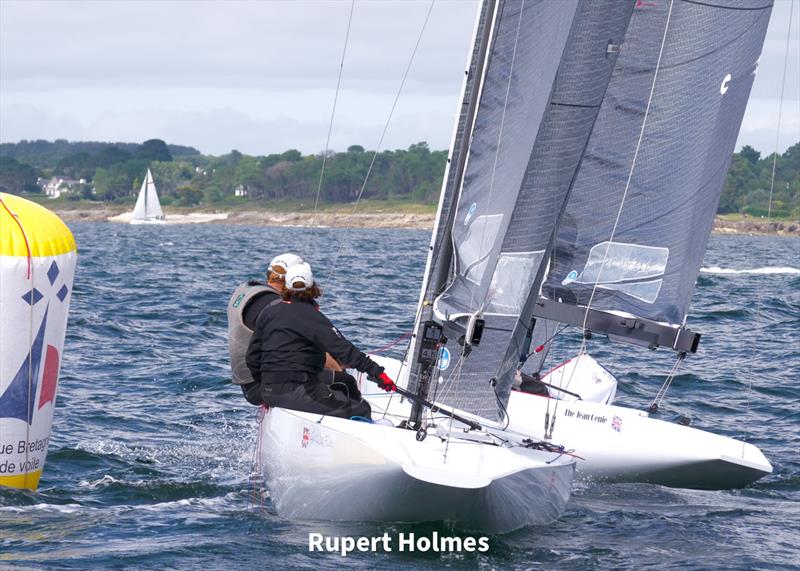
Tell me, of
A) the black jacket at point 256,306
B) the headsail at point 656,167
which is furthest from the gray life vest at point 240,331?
the headsail at point 656,167

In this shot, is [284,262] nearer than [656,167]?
Yes

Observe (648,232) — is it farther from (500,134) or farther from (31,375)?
(31,375)

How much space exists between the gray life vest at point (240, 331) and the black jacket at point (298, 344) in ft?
1.23

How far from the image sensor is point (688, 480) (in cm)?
866

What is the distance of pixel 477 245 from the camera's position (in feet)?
23.6

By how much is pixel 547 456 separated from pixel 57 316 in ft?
9.23

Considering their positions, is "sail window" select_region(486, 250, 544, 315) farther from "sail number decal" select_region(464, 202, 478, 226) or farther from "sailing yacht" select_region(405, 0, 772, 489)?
"sailing yacht" select_region(405, 0, 772, 489)

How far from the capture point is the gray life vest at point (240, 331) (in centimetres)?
750

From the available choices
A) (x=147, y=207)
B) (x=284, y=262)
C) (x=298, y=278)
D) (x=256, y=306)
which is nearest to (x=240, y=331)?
(x=256, y=306)

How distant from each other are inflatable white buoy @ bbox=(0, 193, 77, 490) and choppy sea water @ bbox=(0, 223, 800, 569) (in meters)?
0.27

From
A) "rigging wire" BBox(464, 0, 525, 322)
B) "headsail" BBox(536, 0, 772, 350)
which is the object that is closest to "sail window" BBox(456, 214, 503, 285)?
"rigging wire" BBox(464, 0, 525, 322)

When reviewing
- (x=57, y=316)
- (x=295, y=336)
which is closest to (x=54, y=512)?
(x=57, y=316)

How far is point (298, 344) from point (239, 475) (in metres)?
1.51

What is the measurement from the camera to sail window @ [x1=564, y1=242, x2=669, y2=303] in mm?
9797
